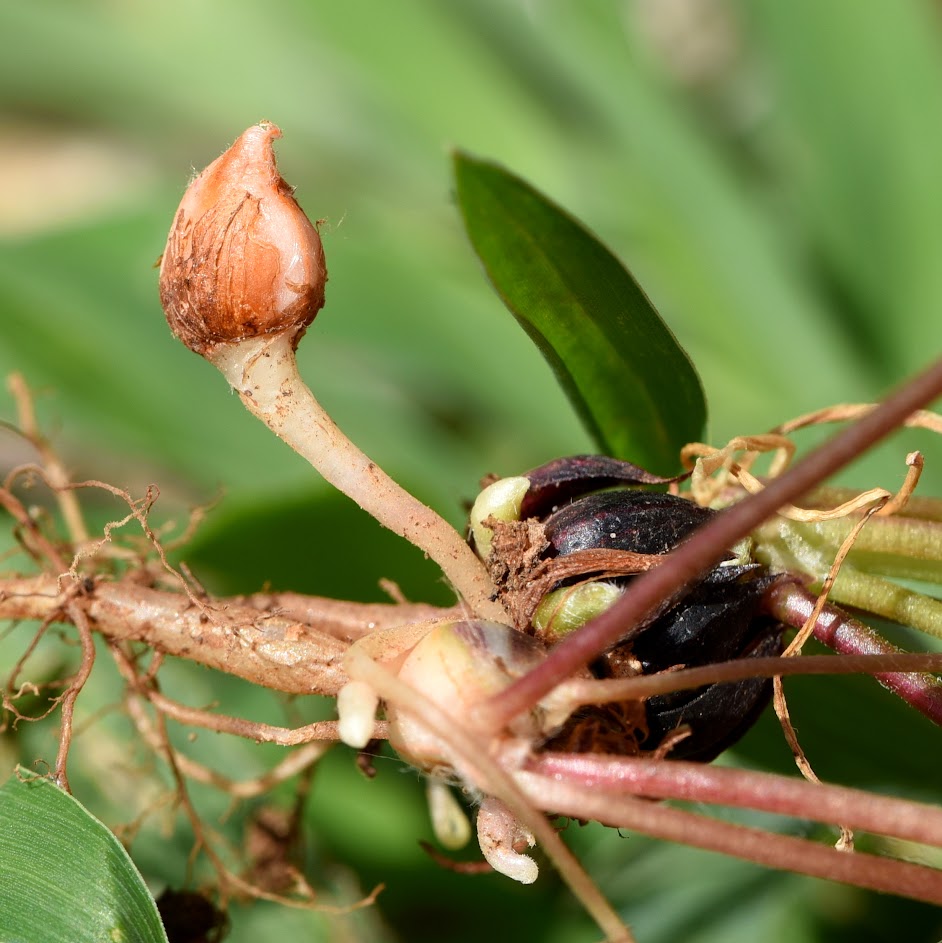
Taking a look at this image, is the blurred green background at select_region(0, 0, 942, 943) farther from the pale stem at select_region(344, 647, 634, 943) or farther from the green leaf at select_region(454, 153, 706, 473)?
the pale stem at select_region(344, 647, 634, 943)

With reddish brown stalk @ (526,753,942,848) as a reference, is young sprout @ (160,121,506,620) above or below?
above

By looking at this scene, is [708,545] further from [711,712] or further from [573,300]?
[573,300]

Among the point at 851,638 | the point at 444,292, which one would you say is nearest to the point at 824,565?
the point at 851,638

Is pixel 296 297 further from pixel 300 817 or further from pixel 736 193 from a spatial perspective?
pixel 736 193

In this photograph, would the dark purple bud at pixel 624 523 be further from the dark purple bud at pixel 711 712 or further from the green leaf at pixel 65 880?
the green leaf at pixel 65 880

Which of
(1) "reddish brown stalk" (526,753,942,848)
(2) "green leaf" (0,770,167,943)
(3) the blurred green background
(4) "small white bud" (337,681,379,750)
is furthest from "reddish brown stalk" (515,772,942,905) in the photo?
(3) the blurred green background

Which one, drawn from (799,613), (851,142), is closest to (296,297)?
(799,613)
